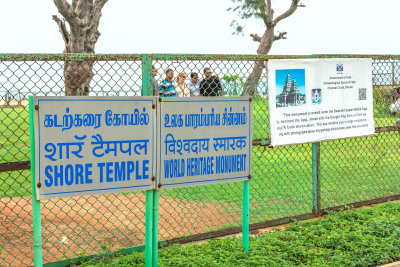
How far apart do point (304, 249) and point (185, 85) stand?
2.00 metres

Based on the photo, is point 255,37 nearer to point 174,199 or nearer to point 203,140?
point 174,199

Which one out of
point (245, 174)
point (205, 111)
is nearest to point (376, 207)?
point (245, 174)

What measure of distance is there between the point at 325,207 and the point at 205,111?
286 cm

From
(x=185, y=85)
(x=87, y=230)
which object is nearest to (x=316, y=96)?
(x=185, y=85)

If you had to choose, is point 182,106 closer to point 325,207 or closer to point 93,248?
point 93,248

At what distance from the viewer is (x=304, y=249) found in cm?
488

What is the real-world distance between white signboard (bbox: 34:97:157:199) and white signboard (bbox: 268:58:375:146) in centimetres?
206

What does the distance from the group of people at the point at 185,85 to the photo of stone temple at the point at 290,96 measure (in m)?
0.78

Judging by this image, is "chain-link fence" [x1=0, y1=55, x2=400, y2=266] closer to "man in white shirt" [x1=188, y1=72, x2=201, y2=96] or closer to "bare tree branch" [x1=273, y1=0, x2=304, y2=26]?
"man in white shirt" [x1=188, y1=72, x2=201, y2=96]

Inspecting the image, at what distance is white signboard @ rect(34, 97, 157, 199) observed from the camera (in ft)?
11.5

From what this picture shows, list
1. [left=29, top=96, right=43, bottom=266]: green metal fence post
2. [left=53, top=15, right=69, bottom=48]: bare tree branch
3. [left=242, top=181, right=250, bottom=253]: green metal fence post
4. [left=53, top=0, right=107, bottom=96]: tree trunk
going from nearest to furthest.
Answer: [left=29, top=96, right=43, bottom=266]: green metal fence post
[left=242, top=181, right=250, bottom=253]: green metal fence post
[left=53, top=0, right=107, bottom=96]: tree trunk
[left=53, top=15, right=69, bottom=48]: bare tree branch

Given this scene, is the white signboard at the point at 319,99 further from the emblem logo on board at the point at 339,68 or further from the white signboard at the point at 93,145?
the white signboard at the point at 93,145

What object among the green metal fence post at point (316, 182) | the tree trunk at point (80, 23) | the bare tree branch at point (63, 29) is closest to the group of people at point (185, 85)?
the green metal fence post at point (316, 182)

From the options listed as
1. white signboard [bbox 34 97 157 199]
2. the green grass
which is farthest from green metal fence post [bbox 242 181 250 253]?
white signboard [bbox 34 97 157 199]
